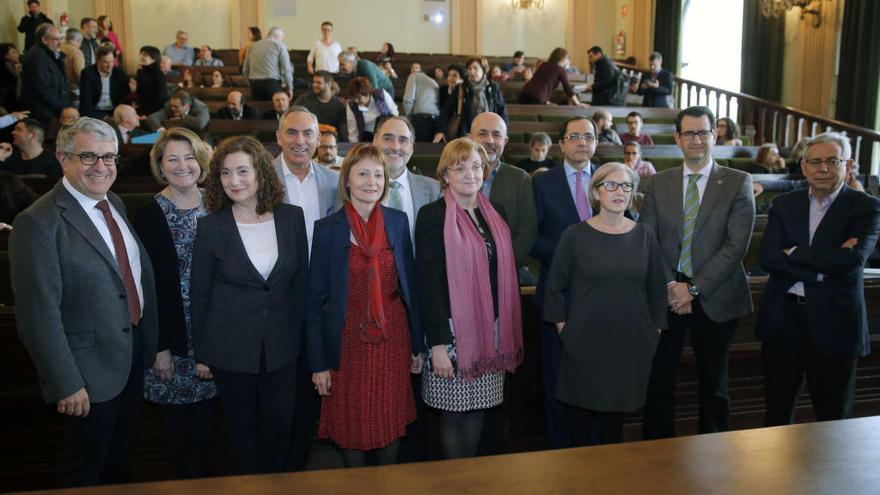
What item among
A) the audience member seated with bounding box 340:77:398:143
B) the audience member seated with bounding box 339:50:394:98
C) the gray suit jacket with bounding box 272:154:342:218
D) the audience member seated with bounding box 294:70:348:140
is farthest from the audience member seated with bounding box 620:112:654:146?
the gray suit jacket with bounding box 272:154:342:218

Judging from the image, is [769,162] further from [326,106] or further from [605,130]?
[326,106]

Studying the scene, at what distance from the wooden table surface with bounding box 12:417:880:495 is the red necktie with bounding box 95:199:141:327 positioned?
1148 millimetres

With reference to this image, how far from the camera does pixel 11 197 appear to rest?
175 inches

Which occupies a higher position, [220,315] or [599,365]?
[220,315]

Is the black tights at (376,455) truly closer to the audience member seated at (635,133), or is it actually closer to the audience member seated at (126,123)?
the audience member seated at (126,123)

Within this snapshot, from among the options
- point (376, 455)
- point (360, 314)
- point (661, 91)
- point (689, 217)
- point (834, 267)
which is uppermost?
point (661, 91)

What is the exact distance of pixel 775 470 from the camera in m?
1.09

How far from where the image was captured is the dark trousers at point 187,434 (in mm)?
2391

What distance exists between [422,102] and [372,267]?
16.0 feet

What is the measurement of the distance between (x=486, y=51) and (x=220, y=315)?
13752 millimetres

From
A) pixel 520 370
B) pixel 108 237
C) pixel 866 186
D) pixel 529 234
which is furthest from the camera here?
pixel 866 186

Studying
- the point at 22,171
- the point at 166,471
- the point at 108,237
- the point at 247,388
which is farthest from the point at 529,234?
the point at 22,171

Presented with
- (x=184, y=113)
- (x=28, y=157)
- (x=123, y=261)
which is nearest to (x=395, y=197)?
(x=123, y=261)

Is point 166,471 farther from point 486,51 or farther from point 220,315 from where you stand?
point 486,51
